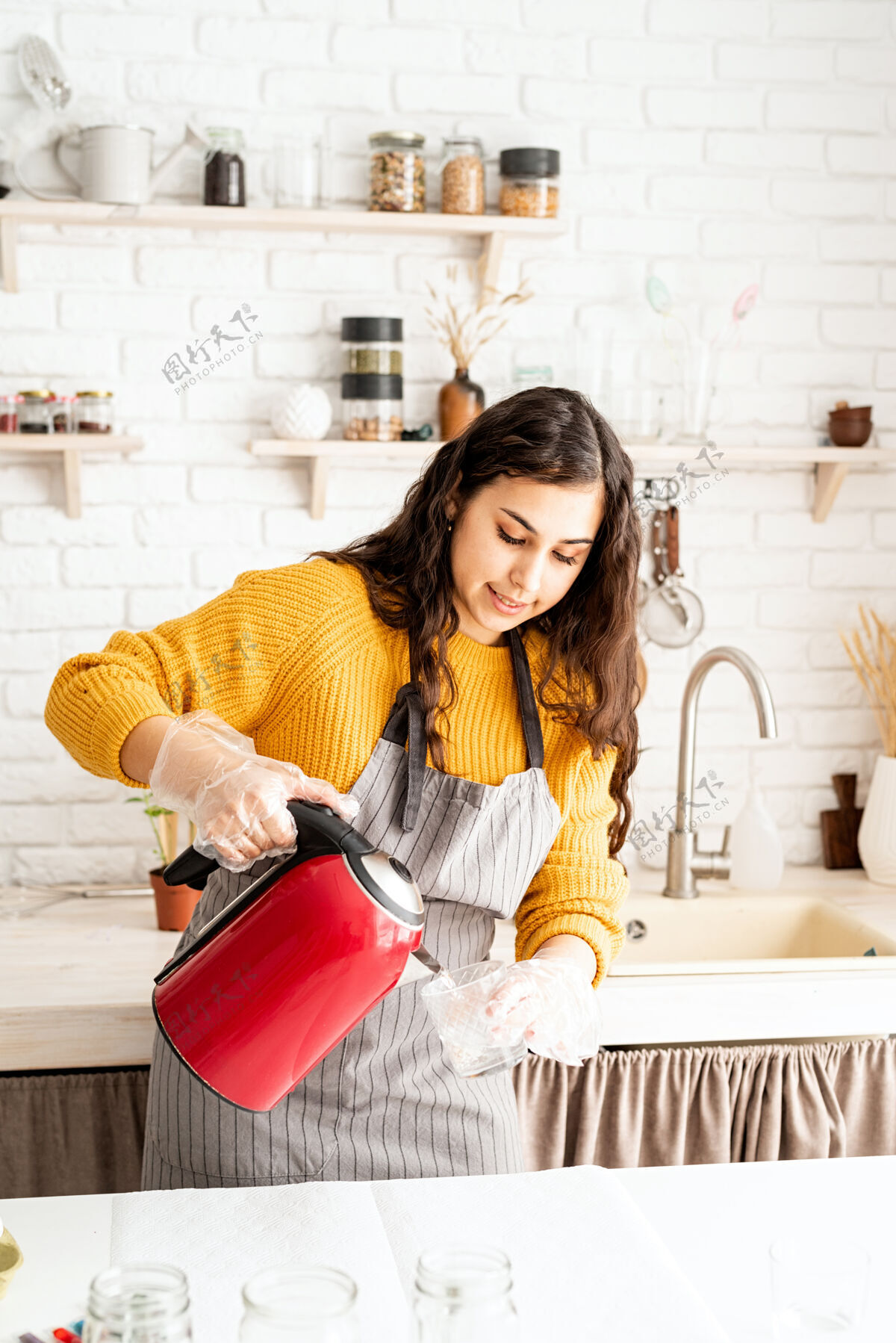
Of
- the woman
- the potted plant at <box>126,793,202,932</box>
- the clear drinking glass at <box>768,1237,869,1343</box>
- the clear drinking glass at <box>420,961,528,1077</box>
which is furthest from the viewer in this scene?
the potted plant at <box>126,793,202,932</box>

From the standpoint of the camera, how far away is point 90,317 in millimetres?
2086

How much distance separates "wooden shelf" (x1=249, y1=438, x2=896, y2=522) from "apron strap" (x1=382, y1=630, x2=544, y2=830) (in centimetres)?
73

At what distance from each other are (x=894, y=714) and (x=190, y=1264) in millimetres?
1645

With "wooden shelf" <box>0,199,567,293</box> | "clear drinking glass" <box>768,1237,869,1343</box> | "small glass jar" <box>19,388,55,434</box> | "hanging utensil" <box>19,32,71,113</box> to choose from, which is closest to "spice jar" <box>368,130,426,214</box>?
"wooden shelf" <box>0,199,567,293</box>

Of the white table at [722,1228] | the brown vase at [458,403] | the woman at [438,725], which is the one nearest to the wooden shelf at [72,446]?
the brown vase at [458,403]

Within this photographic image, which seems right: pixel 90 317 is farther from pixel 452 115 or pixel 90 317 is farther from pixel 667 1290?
pixel 667 1290

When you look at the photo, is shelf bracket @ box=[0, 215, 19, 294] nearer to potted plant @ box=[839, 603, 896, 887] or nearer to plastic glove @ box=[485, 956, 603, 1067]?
plastic glove @ box=[485, 956, 603, 1067]

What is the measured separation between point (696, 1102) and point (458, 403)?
3.72 ft

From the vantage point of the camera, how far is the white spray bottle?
2146 mm

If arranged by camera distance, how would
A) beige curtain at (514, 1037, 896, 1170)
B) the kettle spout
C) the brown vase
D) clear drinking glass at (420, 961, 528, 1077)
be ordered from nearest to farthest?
clear drinking glass at (420, 961, 528, 1077) < beige curtain at (514, 1037, 896, 1170) < the kettle spout < the brown vase

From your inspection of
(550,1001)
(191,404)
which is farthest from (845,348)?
(550,1001)

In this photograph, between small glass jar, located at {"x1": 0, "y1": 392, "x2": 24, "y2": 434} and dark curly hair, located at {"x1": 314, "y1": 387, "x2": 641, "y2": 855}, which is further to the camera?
small glass jar, located at {"x1": 0, "y1": 392, "x2": 24, "y2": 434}

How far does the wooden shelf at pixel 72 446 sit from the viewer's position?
6.46 ft

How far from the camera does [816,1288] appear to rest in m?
0.92
